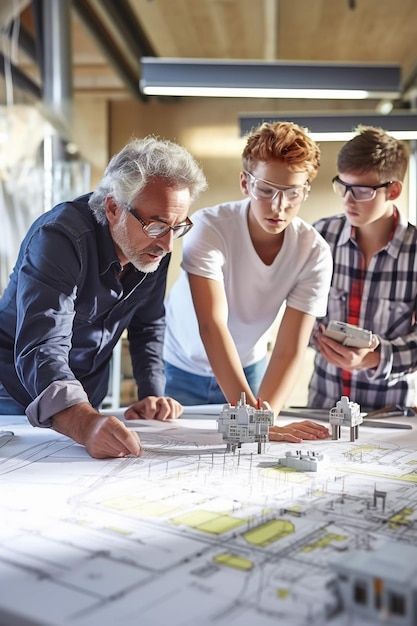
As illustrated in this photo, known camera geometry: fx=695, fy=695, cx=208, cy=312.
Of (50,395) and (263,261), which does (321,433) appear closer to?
(263,261)

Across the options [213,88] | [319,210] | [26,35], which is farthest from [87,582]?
[319,210]

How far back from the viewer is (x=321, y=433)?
6.58 feet

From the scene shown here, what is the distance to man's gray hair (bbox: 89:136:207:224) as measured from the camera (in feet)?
6.14

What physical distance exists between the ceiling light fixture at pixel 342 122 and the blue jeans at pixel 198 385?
2951 mm

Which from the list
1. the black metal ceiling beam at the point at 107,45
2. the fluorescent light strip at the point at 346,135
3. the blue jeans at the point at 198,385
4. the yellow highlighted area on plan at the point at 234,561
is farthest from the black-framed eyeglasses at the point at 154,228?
the black metal ceiling beam at the point at 107,45

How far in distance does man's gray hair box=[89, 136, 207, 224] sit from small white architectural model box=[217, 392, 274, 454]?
0.64 meters

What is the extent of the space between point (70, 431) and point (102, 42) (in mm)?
5446

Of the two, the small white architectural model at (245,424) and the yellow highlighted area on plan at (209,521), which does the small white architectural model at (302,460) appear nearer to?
the small white architectural model at (245,424)

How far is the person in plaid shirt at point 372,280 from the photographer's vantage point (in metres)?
2.39

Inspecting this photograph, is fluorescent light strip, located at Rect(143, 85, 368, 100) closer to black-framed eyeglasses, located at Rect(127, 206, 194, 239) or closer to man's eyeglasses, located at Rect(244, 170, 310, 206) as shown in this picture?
man's eyeglasses, located at Rect(244, 170, 310, 206)

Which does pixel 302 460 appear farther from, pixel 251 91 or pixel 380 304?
pixel 251 91

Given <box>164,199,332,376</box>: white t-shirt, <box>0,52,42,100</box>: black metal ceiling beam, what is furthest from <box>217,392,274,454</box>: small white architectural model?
<box>0,52,42,100</box>: black metal ceiling beam

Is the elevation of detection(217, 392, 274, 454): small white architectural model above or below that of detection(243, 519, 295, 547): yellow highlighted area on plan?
above

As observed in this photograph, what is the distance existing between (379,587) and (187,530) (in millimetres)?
385
